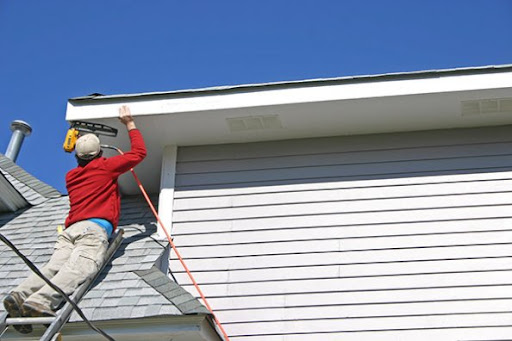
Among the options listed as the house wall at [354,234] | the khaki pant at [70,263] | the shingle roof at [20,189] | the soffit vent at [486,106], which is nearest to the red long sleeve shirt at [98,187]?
the khaki pant at [70,263]

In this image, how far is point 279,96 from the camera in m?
6.27

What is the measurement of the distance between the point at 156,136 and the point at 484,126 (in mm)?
2911

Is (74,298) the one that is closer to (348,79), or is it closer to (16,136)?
(348,79)

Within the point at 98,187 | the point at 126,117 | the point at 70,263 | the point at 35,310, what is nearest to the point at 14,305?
the point at 35,310

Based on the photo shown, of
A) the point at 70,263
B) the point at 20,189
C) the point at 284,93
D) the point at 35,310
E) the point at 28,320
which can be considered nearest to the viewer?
the point at 28,320

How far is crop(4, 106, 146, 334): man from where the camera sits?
186 inches

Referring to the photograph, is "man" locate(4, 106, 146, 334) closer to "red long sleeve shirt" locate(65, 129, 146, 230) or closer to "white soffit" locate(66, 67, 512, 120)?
"red long sleeve shirt" locate(65, 129, 146, 230)

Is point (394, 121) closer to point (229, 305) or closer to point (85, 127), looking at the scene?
point (229, 305)

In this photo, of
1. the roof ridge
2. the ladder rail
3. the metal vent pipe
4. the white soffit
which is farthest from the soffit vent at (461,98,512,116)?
the metal vent pipe

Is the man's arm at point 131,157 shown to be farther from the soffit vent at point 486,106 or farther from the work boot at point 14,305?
the soffit vent at point 486,106

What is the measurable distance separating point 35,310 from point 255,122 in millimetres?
2654

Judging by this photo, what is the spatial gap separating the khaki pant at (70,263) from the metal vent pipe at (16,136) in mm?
5385

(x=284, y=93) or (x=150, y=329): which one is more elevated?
(x=284, y=93)

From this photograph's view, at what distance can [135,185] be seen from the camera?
7.17 meters
